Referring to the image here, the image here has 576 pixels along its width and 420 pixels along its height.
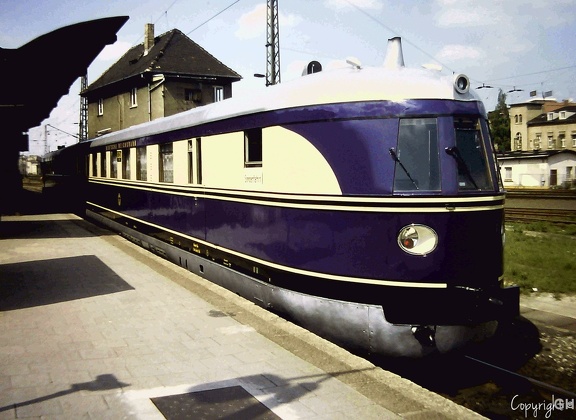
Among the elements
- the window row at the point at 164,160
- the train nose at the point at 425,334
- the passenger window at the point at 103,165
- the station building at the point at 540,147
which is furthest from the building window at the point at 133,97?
the train nose at the point at 425,334

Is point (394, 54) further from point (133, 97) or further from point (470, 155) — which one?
point (133, 97)

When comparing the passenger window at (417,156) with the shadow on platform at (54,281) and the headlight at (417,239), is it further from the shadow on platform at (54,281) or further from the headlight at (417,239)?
the shadow on platform at (54,281)

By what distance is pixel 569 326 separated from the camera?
26.8 feet

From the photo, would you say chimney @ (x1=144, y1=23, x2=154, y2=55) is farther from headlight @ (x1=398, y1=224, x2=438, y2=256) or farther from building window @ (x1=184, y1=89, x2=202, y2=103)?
headlight @ (x1=398, y1=224, x2=438, y2=256)

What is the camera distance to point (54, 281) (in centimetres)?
909

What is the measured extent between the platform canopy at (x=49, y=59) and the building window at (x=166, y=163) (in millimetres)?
3347

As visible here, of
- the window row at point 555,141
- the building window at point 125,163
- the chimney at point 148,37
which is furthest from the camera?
the window row at point 555,141

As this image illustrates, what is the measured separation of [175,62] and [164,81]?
9.98ft

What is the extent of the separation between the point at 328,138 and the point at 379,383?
282 centimetres

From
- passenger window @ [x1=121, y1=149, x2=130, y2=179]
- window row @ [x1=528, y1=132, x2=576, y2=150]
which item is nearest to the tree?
window row @ [x1=528, y1=132, x2=576, y2=150]

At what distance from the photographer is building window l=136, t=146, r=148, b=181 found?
39.5 ft

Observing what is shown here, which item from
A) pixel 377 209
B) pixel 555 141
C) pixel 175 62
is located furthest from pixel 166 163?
pixel 555 141

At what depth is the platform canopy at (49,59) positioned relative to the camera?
11117mm

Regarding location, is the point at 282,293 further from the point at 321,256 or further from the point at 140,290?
the point at 140,290
